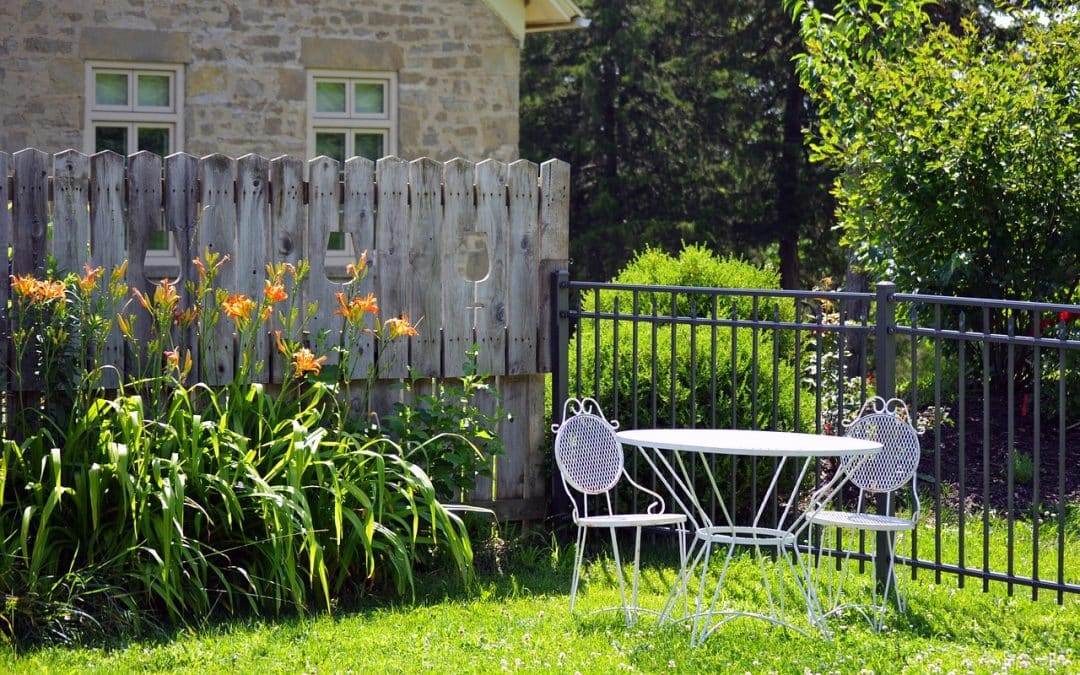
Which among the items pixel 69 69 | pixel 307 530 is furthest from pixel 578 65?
pixel 307 530

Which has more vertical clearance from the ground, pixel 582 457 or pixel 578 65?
pixel 578 65

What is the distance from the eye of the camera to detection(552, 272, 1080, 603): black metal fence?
17.4ft

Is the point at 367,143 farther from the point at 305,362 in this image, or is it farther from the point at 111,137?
the point at 305,362

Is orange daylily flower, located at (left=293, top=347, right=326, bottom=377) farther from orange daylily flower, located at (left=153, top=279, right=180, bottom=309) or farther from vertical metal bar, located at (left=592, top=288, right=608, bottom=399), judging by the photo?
vertical metal bar, located at (left=592, top=288, right=608, bottom=399)

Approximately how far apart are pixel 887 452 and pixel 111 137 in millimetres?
7989

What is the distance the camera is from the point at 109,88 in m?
10.9

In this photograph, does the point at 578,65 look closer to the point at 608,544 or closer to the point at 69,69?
the point at 69,69

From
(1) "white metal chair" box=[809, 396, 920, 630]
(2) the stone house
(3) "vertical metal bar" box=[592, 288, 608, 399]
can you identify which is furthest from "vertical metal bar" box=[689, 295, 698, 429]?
(2) the stone house

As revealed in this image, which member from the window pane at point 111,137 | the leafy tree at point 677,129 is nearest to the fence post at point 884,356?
the window pane at point 111,137

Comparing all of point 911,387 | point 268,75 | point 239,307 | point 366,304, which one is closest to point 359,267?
point 366,304

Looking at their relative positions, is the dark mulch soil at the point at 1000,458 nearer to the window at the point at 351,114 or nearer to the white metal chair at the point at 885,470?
the white metal chair at the point at 885,470

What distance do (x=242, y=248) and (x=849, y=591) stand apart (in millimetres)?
3214

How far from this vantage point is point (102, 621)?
4727mm

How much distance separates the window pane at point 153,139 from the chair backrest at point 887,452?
25.1 ft
